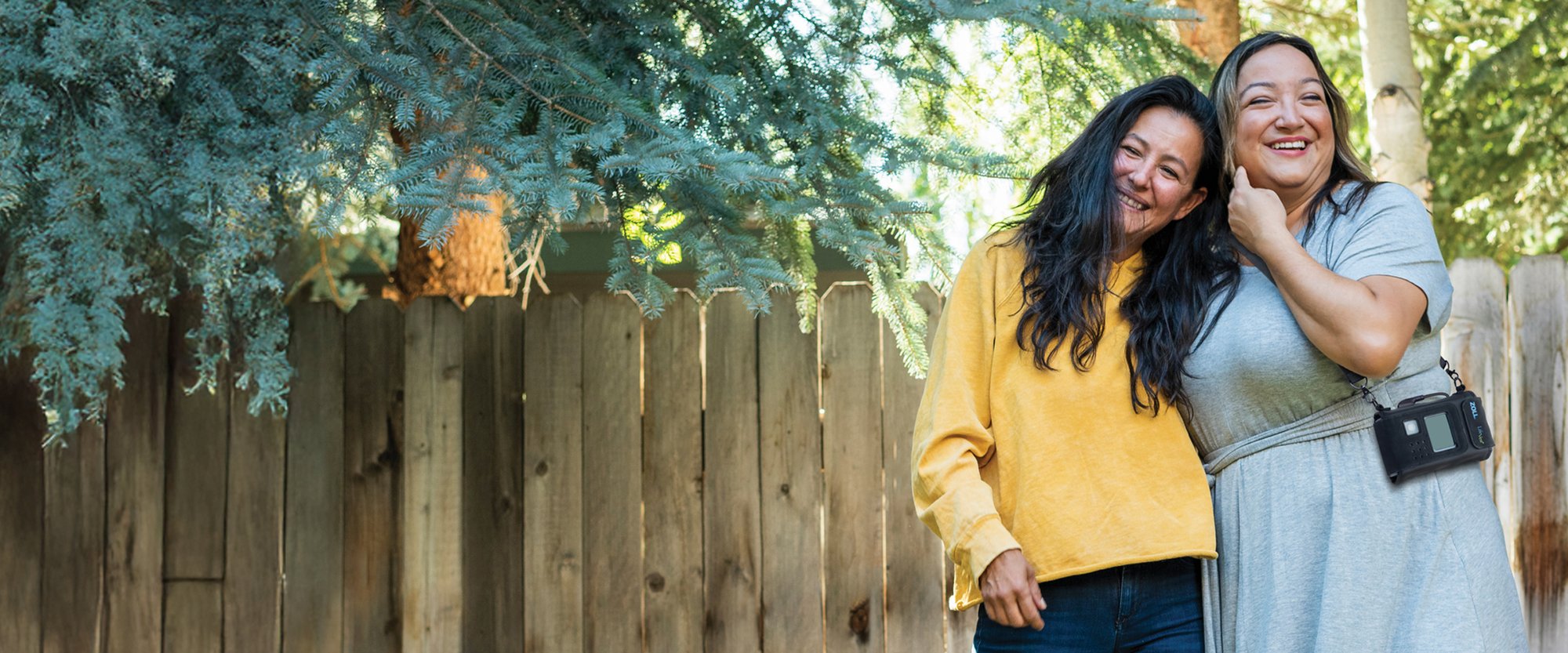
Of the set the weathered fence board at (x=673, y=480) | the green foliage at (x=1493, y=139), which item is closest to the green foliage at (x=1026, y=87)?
the weathered fence board at (x=673, y=480)

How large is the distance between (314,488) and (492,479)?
54 centimetres

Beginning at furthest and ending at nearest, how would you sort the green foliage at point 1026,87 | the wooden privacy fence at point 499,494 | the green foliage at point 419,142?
the wooden privacy fence at point 499,494
the green foliage at point 1026,87
the green foliage at point 419,142

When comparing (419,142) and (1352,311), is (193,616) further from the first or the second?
(1352,311)

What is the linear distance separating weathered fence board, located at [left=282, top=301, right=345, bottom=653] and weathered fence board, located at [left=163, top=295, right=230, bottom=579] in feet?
0.69

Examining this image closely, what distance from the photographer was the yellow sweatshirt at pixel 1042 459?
199 cm

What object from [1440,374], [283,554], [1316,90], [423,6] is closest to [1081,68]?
[1316,90]

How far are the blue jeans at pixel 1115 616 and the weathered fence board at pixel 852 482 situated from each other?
154 cm

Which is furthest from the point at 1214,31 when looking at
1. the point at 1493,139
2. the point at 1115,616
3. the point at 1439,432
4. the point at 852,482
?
the point at 1493,139

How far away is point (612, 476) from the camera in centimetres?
360

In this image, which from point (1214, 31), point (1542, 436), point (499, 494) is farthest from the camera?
point (1214, 31)

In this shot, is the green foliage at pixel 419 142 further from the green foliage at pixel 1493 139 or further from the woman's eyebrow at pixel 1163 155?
the green foliage at pixel 1493 139

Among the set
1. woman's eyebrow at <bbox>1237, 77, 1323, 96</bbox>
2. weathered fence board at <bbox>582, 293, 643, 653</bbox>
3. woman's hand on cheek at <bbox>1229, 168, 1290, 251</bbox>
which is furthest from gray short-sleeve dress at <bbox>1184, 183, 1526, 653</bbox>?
weathered fence board at <bbox>582, 293, 643, 653</bbox>

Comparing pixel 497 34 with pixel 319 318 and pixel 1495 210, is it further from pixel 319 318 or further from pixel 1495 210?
pixel 1495 210

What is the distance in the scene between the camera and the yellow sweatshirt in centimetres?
199
